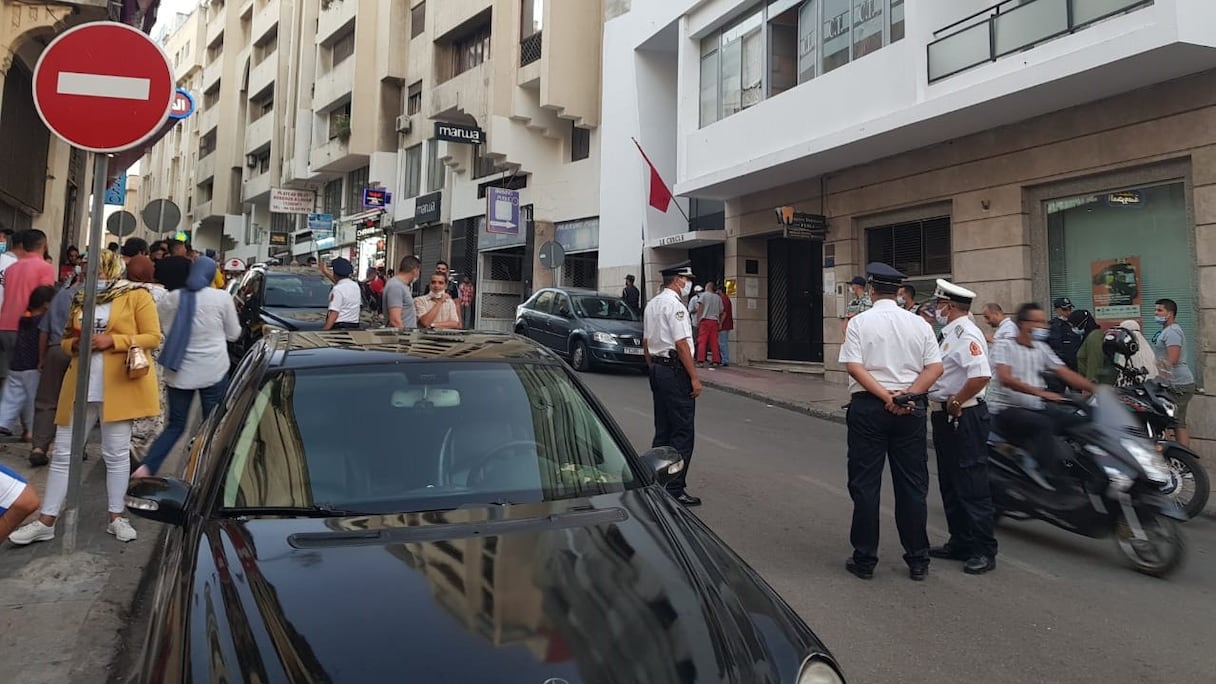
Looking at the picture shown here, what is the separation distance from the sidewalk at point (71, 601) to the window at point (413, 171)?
27432mm

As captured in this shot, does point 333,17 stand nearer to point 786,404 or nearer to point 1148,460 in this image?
point 786,404

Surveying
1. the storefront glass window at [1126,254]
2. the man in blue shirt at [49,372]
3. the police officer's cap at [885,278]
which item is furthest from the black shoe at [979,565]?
the man in blue shirt at [49,372]

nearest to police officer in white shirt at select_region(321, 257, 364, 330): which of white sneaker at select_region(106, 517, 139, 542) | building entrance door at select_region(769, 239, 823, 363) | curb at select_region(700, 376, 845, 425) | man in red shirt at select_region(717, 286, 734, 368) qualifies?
white sneaker at select_region(106, 517, 139, 542)

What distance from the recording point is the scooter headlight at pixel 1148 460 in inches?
196

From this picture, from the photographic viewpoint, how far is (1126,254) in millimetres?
10289

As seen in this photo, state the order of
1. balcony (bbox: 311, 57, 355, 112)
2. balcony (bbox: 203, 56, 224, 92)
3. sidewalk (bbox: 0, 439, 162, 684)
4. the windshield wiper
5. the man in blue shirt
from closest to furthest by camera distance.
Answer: the windshield wiper, sidewalk (bbox: 0, 439, 162, 684), the man in blue shirt, balcony (bbox: 311, 57, 355, 112), balcony (bbox: 203, 56, 224, 92)

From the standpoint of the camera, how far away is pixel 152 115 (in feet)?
14.1

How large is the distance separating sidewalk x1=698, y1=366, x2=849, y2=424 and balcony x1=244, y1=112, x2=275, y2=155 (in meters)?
36.1

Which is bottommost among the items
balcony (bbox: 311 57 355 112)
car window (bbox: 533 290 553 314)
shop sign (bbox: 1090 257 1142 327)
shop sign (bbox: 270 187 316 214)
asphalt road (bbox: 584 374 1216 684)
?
asphalt road (bbox: 584 374 1216 684)

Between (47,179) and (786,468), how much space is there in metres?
15.1

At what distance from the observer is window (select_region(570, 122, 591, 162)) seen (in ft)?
79.3

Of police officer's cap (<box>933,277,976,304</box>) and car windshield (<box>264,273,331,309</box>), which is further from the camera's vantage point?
car windshield (<box>264,273,331,309</box>)

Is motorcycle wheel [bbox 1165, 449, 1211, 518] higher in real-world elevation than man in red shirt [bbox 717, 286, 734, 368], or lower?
lower

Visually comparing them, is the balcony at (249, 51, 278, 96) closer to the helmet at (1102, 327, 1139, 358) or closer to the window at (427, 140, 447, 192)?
the window at (427, 140, 447, 192)
